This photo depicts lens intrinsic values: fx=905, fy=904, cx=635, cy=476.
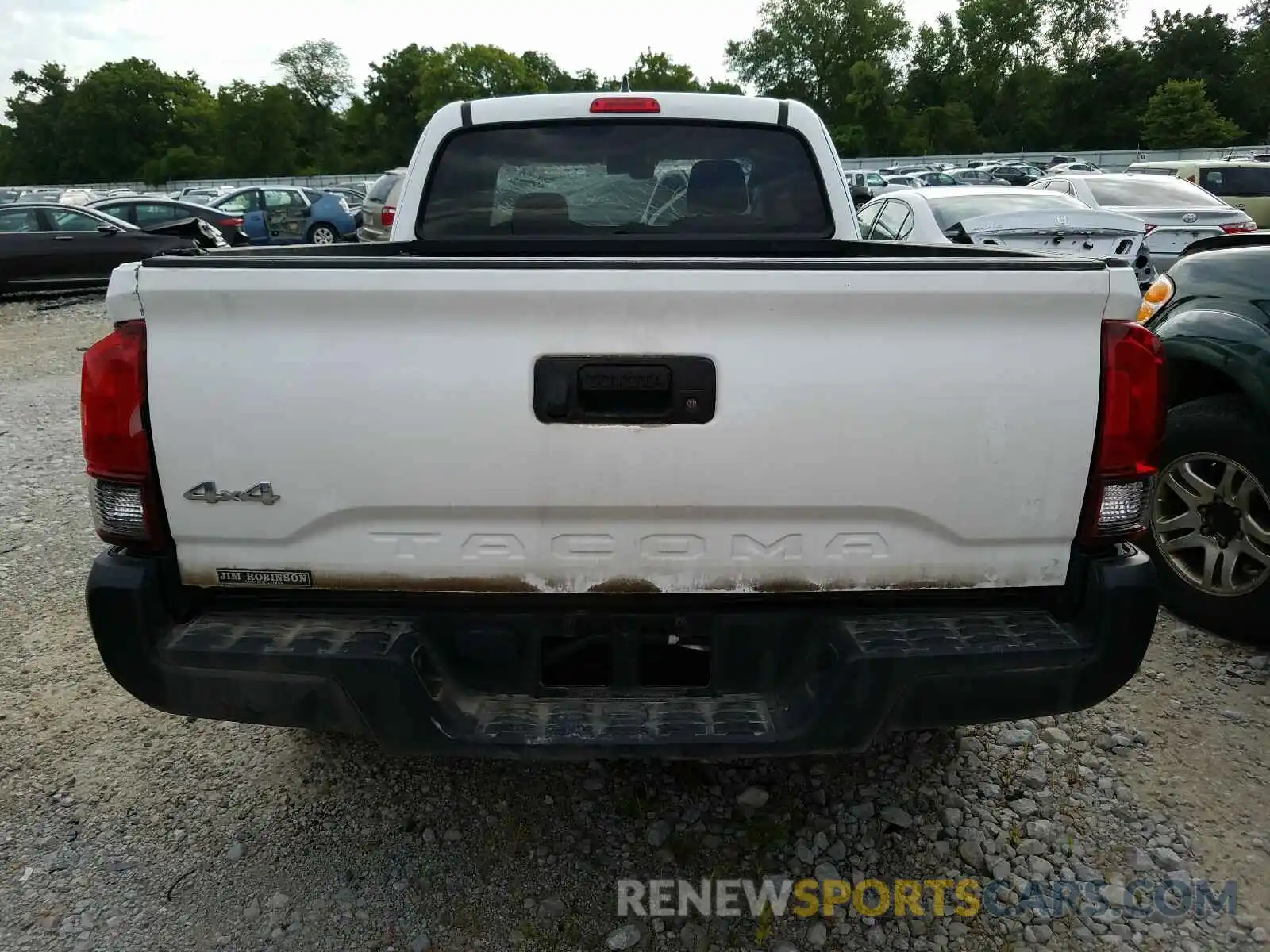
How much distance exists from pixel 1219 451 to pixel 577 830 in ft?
9.47

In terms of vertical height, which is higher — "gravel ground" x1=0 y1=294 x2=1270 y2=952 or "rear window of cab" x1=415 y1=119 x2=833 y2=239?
"rear window of cab" x1=415 y1=119 x2=833 y2=239

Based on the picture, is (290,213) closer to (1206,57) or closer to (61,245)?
(61,245)

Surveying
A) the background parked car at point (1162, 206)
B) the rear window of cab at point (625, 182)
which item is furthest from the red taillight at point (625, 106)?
the background parked car at point (1162, 206)

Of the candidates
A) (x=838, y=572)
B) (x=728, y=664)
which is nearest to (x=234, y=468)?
(x=728, y=664)

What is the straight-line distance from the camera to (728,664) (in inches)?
84.0

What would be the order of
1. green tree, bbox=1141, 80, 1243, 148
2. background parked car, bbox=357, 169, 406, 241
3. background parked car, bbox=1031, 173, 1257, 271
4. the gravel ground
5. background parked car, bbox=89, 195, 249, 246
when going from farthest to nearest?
green tree, bbox=1141, 80, 1243, 148, background parked car, bbox=89, 195, 249, 246, background parked car, bbox=357, 169, 406, 241, background parked car, bbox=1031, 173, 1257, 271, the gravel ground

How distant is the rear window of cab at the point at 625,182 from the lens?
12.2ft

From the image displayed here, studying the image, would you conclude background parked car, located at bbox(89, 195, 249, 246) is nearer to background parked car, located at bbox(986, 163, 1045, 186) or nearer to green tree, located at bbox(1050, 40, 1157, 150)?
background parked car, located at bbox(986, 163, 1045, 186)

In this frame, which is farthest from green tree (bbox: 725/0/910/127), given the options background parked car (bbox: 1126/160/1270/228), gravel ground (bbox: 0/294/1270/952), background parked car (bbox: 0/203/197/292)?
gravel ground (bbox: 0/294/1270/952)

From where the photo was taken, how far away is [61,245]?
14.0 meters

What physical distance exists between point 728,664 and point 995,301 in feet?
3.30

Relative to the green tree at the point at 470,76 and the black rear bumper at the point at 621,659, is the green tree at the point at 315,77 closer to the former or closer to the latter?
the green tree at the point at 470,76

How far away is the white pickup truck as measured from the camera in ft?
6.34

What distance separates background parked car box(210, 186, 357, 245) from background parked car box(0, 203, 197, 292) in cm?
638
